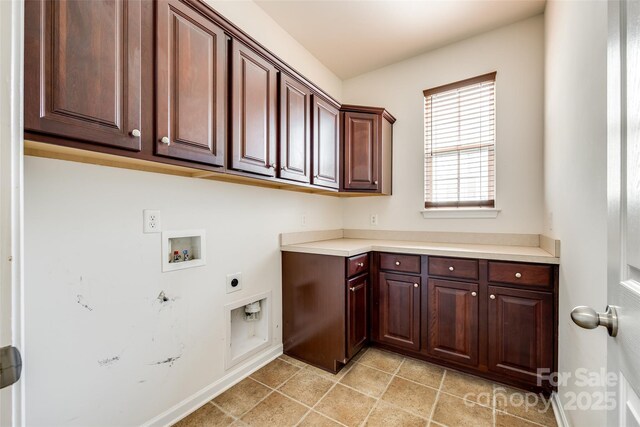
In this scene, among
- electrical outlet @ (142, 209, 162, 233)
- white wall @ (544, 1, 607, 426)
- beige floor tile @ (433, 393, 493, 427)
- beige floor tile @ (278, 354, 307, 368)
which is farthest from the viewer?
beige floor tile @ (278, 354, 307, 368)

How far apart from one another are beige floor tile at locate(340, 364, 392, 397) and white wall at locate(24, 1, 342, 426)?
0.88m

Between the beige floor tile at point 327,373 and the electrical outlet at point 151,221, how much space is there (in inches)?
58.6

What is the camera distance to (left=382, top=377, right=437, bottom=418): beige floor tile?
1.64 meters

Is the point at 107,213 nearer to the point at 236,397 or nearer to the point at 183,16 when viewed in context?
the point at 183,16

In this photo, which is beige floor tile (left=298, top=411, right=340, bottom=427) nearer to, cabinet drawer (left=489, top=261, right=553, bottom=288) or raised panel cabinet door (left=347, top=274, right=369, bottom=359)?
raised panel cabinet door (left=347, top=274, right=369, bottom=359)

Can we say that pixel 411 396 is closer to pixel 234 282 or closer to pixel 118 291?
pixel 234 282

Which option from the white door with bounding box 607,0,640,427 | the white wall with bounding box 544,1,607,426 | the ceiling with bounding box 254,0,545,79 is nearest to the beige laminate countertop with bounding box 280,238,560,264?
the white wall with bounding box 544,1,607,426

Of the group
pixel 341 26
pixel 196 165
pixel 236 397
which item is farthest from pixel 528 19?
pixel 236 397

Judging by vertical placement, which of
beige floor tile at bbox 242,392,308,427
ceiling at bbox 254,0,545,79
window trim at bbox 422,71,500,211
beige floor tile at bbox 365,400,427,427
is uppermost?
ceiling at bbox 254,0,545,79

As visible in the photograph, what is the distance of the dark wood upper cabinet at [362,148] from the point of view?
2559mm

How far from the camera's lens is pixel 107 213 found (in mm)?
1293

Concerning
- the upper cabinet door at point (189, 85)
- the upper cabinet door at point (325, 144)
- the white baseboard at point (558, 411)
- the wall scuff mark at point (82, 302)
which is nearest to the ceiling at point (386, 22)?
the upper cabinet door at point (325, 144)

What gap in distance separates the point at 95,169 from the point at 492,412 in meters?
2.50

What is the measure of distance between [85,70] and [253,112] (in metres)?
0.82
